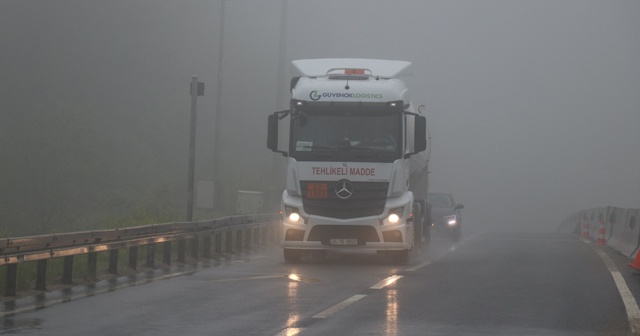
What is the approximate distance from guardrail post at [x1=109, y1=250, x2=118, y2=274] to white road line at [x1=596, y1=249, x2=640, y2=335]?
743cm

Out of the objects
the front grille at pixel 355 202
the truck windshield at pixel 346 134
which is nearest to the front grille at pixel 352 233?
the front grille at pixel 355 202

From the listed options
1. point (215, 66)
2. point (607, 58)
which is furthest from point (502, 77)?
point (215, 66)

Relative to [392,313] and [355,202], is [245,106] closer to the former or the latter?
[355,202]

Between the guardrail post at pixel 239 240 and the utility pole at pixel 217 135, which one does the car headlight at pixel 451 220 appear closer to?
the utility pole at pixel 217 135

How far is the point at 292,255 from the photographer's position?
70.4ft

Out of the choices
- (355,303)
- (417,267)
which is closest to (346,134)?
(417,267)

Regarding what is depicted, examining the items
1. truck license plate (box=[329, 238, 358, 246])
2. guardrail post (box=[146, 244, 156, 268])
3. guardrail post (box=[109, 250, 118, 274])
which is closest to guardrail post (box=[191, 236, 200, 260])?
guardrail post (box=[146, 244, 156, 268])

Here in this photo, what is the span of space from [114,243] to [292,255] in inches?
189

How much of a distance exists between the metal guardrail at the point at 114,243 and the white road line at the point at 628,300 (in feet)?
23.7

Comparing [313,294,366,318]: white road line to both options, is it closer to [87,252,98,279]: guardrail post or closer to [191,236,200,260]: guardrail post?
[87,252,98,279]: guardrail post

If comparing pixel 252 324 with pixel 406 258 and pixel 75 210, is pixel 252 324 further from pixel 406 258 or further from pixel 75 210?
pixel 75 210

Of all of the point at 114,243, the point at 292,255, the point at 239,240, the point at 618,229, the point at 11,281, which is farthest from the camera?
the point at 618,229

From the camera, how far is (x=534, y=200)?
350 ft

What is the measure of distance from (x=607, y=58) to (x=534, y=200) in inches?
2533
